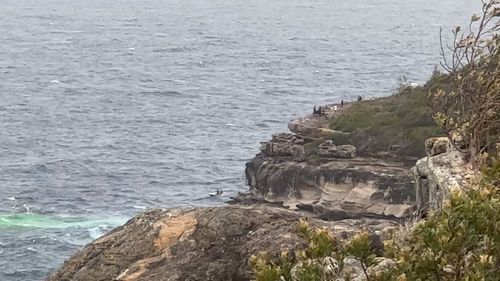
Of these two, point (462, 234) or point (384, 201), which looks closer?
point (462, 234)

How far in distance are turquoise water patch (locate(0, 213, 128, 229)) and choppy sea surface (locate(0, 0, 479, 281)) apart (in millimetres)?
141

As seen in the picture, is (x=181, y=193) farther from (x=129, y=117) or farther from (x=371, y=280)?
(x=371, y=280)

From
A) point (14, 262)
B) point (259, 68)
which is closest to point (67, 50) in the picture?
point (259, 68)

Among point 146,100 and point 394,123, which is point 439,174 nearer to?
point 394,123

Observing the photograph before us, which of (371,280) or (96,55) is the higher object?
(371,280)

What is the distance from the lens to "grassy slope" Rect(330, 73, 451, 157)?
5762cm

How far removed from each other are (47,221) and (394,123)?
25875 mm

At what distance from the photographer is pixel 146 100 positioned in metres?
105

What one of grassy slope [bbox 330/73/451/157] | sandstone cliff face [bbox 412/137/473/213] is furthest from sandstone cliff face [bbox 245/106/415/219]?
sandstone cliff face [bbox 412/137/473/213]

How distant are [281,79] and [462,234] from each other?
370 ft

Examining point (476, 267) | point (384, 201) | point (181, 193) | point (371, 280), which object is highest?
point (476, 267)

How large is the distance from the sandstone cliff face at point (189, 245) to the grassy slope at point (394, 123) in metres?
43.2

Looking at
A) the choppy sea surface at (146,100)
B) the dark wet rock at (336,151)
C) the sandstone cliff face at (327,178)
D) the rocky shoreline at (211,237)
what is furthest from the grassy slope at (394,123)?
the rocky shoreline at (211,237)

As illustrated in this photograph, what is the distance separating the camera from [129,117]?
95.8 meters
